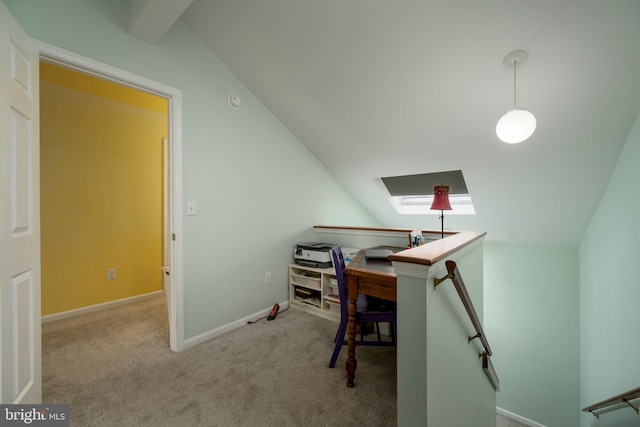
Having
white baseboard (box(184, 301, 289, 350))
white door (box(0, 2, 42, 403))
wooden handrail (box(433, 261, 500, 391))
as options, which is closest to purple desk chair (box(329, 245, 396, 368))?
wooden handrail (box(433, 261, 500, 391))

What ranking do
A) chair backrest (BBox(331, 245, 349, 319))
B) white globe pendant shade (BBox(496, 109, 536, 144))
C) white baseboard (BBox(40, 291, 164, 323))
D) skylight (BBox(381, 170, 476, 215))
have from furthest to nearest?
skylight (BBox(381, 170, 476, 215)) < white baseboard (BBox(40, 291, 164, 323)) < chair backrest (BBox(331, 245, 349, 319)) < white globe pendant shade (BBox(496, 109, 536, 144))

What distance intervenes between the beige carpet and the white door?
13.8 inches

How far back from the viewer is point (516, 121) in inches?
59.3

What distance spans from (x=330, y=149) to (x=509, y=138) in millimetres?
1801

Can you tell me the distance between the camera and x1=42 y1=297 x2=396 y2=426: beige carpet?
52.7 inches

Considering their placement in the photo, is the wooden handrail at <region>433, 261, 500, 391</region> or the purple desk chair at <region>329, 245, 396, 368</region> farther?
the purple desk chair at <region>329, 245, 396, 368</region>

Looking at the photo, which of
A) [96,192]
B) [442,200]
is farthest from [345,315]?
[96,192]

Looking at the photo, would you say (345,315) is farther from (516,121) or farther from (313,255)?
(516,121)

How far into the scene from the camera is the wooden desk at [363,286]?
142 centimetres

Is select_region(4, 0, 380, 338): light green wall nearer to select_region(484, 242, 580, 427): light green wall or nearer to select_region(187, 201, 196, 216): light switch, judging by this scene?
select_region(187, 201, 196, 216): light switch

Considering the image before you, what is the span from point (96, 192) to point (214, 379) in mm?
2416

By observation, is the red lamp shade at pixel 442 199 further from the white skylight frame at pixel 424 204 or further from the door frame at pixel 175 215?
the door frame at pixel 175 215

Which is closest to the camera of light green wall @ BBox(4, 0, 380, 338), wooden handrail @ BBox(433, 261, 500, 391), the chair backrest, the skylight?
wooden handrail @ BBox(433, 261, 500, 391)

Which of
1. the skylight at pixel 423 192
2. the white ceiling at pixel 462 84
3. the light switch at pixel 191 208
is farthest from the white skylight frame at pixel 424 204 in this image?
the light switch at pixel 191 208
